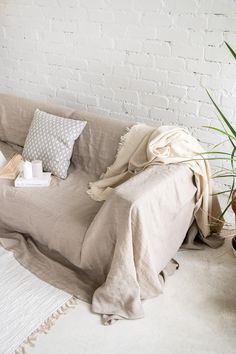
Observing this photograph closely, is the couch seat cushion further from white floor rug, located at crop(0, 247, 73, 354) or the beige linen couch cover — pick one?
white floor rug, located at crop(0, 247, 73, 354)

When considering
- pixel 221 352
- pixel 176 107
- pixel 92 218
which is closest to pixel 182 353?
pixel 221 352

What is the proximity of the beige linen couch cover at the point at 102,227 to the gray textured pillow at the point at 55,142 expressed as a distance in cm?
7

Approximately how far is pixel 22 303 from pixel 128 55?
1730mm

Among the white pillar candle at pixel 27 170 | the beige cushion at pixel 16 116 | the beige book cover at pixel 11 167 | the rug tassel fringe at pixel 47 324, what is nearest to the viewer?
the rug tassel fringe at pixel 47 324

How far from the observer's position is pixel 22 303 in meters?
1.62

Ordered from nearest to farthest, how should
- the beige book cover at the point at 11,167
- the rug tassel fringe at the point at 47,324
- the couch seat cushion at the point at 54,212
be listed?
the rug tassel fringe at the point at 47,324 < the couch seat cushion at the point at 54,212 < the beige book cover at the point at 11,167

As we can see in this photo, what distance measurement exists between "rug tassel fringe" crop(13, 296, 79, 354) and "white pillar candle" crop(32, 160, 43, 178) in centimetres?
78

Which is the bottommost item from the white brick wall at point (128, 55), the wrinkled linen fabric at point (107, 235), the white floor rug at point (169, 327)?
the white floor rug at point (169, 327)

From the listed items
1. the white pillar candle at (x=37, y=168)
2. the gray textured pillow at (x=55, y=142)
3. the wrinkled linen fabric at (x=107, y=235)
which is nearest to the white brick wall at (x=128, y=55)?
the gray textured pillow at (x=55, y=142)

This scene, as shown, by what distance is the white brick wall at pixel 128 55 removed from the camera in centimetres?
210

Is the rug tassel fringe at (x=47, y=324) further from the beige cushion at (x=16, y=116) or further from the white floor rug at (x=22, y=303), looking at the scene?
the beige cushion at (x=16, y=116)

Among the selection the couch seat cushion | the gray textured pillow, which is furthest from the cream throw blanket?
the gray textured pillow

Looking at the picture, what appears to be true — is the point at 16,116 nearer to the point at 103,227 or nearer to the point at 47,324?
the point at 103,227

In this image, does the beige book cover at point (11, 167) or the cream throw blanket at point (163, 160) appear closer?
the cream throw blanket at point (163, 160)
